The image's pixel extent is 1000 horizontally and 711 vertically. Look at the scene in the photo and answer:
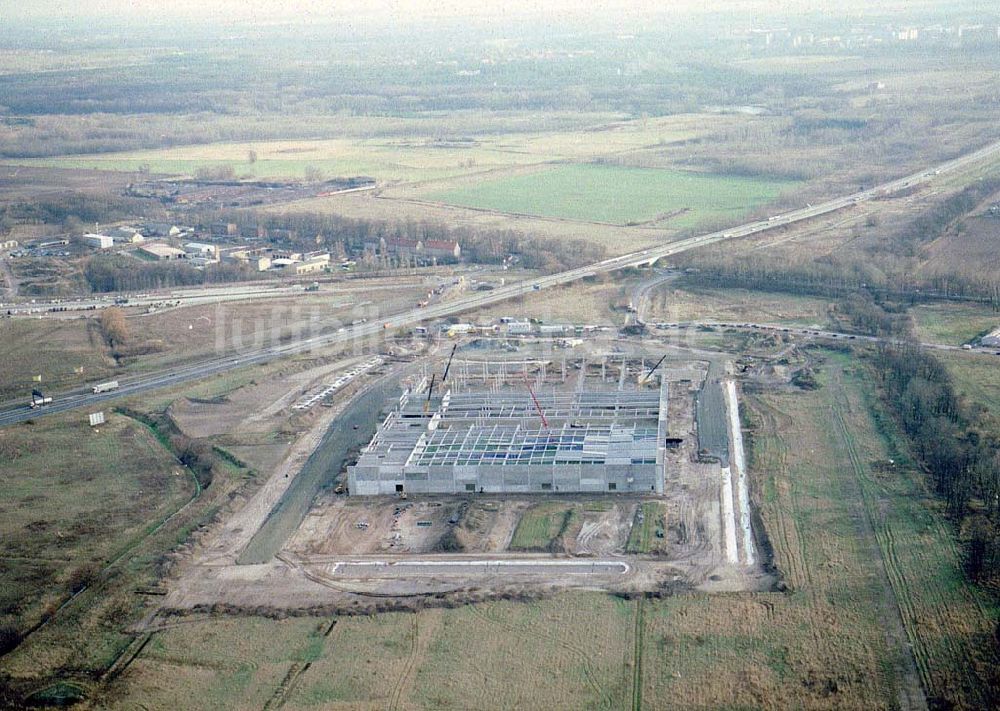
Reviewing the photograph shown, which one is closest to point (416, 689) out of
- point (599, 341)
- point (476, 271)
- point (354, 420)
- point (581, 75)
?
point (354, 420)

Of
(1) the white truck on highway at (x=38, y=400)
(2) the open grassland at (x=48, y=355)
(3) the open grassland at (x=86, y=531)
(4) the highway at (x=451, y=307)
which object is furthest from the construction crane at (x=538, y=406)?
(1) the white truck on highway at (x=38, y=400)

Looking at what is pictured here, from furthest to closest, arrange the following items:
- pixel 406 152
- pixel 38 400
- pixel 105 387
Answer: pixel 406 152
pixel 105 387
pixel 38 400

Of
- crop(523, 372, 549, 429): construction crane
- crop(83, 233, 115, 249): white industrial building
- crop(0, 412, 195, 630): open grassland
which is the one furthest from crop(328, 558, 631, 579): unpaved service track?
crop(83, 233, 115, 249): white industrial building

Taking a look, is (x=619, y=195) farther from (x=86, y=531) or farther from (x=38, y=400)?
(x=86, y=531)

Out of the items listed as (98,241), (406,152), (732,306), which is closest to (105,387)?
(732,306)

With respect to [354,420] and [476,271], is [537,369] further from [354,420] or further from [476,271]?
[476,271]
